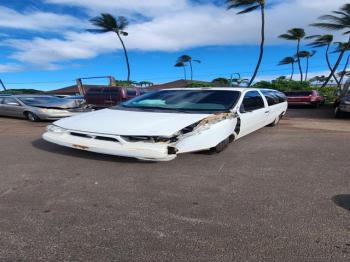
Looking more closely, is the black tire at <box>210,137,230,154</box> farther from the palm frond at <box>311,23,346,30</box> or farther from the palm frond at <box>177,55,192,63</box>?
the palm frond at <box>177,55,192,63</box>

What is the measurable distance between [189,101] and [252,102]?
1.58 meters

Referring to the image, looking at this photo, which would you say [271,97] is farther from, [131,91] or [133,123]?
[131,91]

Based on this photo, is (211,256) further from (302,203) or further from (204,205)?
(302,203)

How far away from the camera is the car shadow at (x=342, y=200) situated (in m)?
3.60

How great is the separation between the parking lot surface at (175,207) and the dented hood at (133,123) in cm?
47

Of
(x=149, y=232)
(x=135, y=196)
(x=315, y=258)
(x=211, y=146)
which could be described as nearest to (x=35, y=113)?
(x=211, y=146)

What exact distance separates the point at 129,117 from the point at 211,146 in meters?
1.39

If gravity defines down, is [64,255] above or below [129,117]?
below

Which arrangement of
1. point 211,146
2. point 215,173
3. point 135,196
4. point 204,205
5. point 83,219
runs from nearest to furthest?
point 83,219 → point 204,205 → point 135,196 → point 215,173 → point 211,146

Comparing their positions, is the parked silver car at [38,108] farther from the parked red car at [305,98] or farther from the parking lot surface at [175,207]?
the parked red car at [305,98]

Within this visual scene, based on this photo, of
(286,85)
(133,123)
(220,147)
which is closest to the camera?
(133,123)

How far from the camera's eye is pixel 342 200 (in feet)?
12.3

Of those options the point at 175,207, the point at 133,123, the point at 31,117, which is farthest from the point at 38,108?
the point at 175,207

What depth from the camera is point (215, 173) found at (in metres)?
4.75
